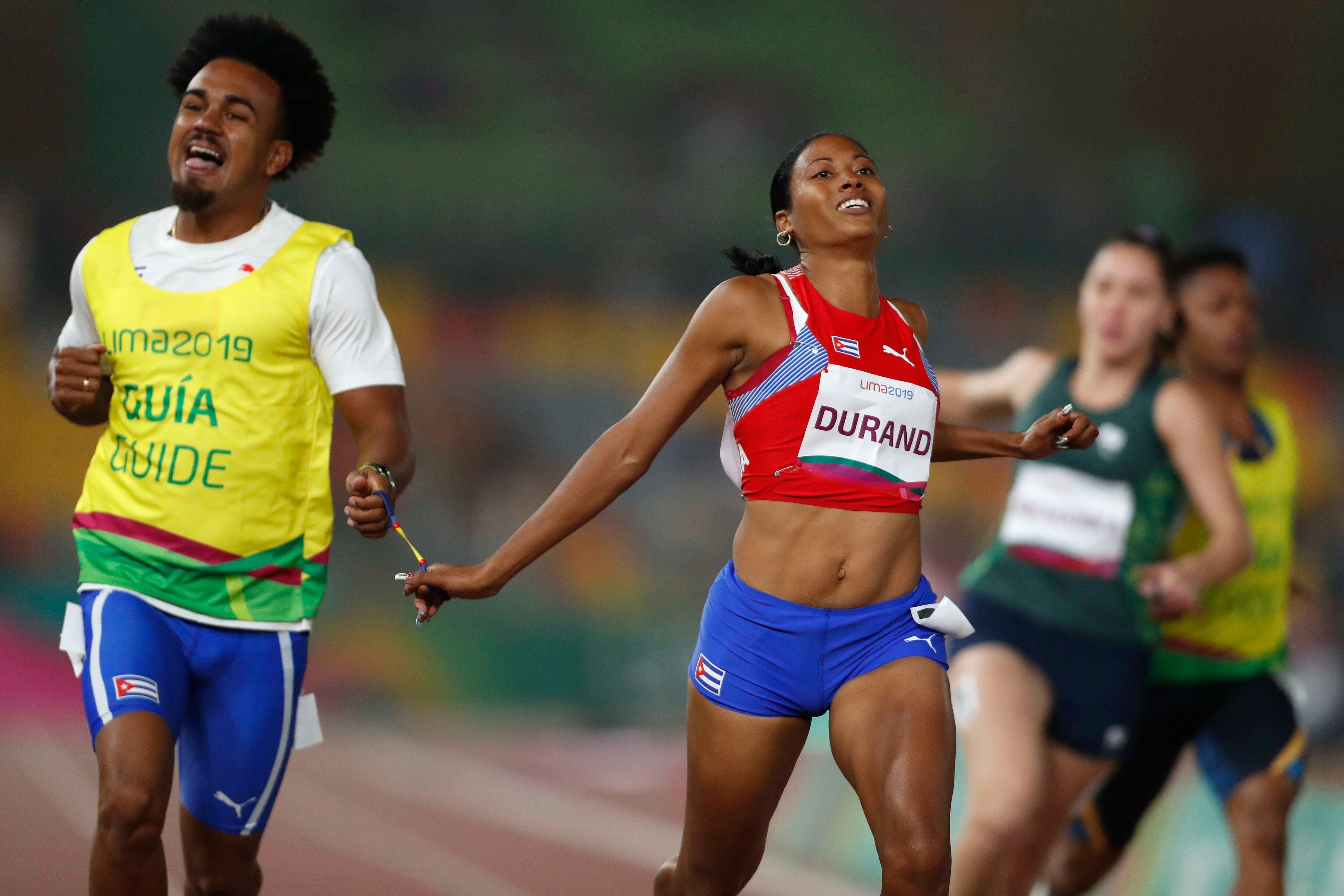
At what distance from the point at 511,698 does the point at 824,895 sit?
5.50 m

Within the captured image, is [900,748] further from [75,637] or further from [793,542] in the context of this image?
[75,637]

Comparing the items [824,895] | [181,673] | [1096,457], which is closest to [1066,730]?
[1096,457]

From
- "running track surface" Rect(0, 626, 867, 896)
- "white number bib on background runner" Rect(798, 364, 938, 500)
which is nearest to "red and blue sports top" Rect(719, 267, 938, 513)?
"white number bib on background runner" Rect(798, 364, 938, 500)

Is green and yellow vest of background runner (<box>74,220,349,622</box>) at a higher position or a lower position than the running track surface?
higher

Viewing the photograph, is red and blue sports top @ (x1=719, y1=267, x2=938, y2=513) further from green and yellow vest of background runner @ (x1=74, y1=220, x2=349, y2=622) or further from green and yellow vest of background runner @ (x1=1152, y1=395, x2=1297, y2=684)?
green and yellow vest of background runner @ (x1=1152, y1=395, x2=1297, y2=684)

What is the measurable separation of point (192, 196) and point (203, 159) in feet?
0.30

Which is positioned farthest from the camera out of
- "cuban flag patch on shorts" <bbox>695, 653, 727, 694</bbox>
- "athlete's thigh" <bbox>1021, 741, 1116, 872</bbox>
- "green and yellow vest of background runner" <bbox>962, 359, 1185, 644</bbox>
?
"green and yellow vest of background runner" <bbox>962, 359, 1185, 644</bbox>

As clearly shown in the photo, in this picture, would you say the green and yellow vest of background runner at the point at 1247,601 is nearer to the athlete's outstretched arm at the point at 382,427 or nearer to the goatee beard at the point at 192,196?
the athlete's outstretched arm at the point at 382,427

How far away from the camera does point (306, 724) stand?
3428mm

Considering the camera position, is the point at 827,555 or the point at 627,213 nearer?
the point at 827,555

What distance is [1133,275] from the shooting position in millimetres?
4484

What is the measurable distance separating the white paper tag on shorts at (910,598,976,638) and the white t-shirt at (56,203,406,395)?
1.29 metres

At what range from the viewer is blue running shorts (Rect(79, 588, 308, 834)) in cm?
314

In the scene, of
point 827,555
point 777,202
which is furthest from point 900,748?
point 777,202
